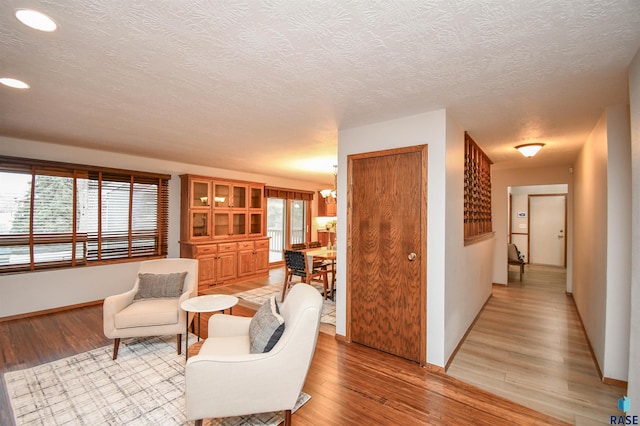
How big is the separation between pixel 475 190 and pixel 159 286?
430cm

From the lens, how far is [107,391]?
7.41 ft

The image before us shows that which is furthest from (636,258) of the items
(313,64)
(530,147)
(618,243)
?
(530,147)

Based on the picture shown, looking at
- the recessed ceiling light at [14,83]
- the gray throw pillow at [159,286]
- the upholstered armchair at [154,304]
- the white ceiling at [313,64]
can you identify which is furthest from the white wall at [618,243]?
the recessed ceiling light at [14,83]

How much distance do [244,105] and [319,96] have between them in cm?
71

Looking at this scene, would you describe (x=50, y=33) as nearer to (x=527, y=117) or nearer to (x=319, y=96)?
(x=319, y=96)

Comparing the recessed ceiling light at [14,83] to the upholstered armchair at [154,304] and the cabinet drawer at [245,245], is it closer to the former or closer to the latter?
the upholstered armchair at [154,304]

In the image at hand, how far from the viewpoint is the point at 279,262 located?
7.98 metres

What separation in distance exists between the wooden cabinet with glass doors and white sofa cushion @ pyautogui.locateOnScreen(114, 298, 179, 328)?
90.6 inches

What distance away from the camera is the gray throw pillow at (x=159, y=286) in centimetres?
318

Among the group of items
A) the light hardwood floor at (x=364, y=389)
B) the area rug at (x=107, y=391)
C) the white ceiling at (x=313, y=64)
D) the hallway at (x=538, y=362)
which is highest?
the white ceiling at (x=313, y=64)

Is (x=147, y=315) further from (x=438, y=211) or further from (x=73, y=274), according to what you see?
(x=438, y=211)

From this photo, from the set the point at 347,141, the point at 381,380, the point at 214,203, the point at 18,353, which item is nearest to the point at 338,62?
the point at 347,141

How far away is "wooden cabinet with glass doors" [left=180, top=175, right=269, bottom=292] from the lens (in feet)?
17.6

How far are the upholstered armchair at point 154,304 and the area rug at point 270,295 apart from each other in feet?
4.27
